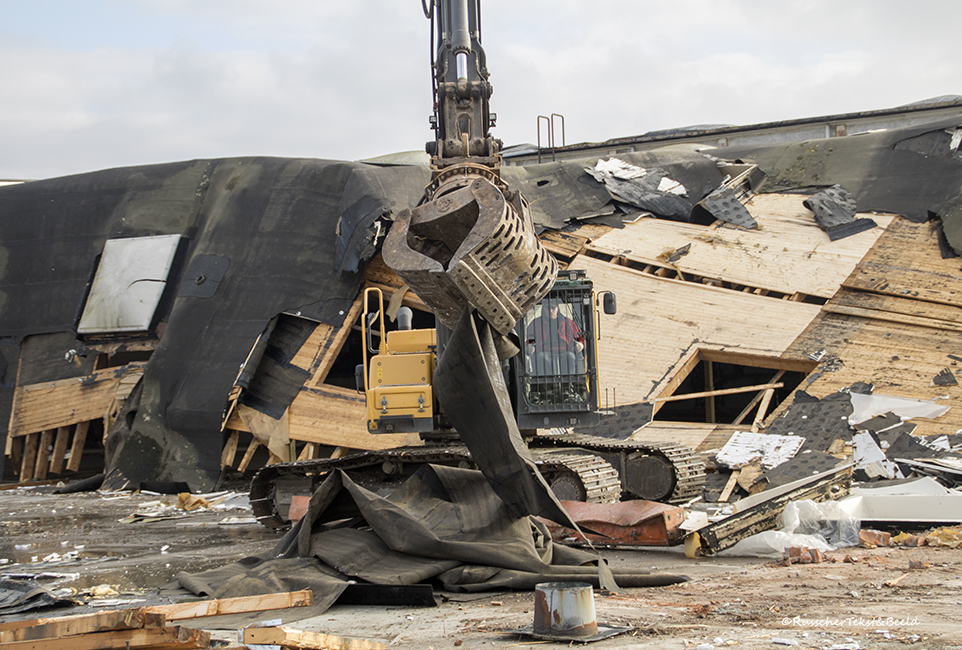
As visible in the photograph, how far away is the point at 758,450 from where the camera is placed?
42.5ft

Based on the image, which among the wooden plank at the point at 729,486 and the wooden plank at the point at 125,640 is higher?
the wooden plank at the point at 125,640

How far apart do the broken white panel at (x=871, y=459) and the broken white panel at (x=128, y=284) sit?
43.6ft

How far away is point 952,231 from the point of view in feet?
51.8

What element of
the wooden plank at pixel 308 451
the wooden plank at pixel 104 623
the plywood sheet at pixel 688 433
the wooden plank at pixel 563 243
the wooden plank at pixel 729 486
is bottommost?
the wooden plank at pixel 729 486

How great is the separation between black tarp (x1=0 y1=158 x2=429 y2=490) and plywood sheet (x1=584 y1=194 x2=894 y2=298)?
15.4 feet

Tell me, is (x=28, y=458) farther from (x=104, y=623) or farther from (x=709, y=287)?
(x=104, y=623)

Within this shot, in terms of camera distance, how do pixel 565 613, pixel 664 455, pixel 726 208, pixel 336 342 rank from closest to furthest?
pixel 565 613, pixel 664 455, pixel 336 342, pixel 726 208

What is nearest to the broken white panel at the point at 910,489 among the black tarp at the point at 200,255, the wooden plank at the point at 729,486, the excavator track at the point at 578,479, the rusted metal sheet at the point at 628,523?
the rusted metal sheet at the point at 628,523

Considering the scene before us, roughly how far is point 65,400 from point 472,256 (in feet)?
48.0

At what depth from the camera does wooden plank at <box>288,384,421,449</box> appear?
15.2 metres

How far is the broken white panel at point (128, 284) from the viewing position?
17.8 metres

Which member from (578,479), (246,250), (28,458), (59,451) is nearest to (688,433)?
(578,479)

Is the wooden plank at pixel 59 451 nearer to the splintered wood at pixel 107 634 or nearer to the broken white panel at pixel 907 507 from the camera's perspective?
the splintered wood at pixel 107 634

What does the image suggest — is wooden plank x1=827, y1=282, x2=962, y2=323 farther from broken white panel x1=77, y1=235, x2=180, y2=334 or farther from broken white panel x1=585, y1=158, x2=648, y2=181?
broken white panel x1=77, y1=235, x2=180, y2=334
